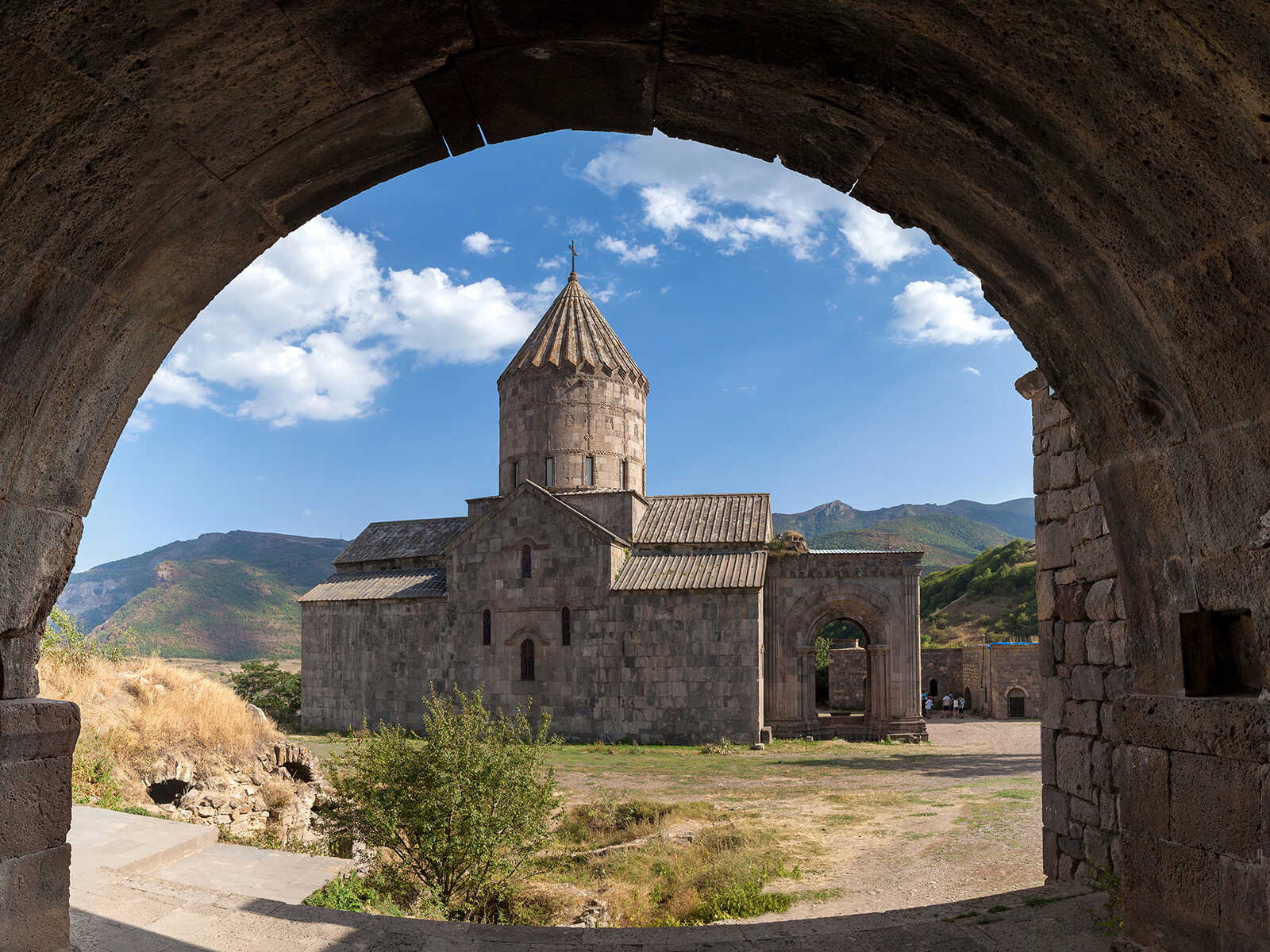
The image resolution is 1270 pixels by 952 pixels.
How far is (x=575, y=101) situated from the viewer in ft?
10.4

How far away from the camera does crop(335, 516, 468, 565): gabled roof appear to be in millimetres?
24562

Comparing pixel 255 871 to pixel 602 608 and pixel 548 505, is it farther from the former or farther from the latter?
pixel 548 505

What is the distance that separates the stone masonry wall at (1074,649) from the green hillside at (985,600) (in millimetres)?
36195

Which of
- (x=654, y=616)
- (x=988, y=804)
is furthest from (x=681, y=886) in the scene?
(x=654, y=616)

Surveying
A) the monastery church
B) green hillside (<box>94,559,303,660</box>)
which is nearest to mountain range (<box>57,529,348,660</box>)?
green hillside (<box>94,559,303,660</box>)

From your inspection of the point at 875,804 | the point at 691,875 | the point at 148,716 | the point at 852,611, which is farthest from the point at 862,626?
the point at 148,716

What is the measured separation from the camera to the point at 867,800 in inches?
477

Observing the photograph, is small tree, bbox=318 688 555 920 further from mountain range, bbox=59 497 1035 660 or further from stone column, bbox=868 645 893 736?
mountain range, bbox=59 497 1035 660

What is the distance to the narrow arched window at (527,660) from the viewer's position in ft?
68.9

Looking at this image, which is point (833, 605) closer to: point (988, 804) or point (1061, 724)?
point (988, 804)

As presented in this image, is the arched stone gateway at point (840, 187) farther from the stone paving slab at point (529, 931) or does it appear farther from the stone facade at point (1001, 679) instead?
the stone facade at point (1001, 679)

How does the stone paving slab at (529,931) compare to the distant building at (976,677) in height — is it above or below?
above

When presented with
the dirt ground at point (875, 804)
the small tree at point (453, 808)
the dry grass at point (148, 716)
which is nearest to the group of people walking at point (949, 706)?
the dirt ground at point (875, 804)

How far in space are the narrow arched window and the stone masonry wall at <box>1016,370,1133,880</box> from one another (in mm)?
16311
